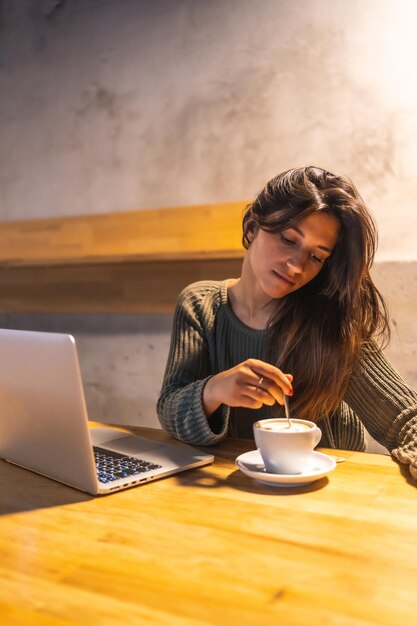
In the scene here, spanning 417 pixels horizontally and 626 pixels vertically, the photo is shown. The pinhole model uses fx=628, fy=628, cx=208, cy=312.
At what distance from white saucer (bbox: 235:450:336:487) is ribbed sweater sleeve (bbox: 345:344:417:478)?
20 centimetres

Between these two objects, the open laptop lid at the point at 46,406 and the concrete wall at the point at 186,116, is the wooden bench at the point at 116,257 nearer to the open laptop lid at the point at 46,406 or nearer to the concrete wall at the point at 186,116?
the concrete wall at the point at 186,116

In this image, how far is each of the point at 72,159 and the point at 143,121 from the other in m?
0.40

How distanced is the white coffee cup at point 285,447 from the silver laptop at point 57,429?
16 cm

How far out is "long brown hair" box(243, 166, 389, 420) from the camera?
52.6 inches

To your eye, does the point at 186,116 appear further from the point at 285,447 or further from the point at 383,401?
the point at 285,447

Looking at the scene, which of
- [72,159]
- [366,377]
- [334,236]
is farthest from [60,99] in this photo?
[366,377]

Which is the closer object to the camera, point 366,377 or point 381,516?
point 381,516

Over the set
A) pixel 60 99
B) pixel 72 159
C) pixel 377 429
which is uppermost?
pixel 60 99

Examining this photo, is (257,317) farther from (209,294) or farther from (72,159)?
(72,159)

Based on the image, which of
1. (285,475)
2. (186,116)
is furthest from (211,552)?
(186,116)

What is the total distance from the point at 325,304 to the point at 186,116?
1418 mm

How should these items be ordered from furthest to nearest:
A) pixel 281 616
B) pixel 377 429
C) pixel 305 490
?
pixel 377 429, pixel 305 490, pixel 281 616

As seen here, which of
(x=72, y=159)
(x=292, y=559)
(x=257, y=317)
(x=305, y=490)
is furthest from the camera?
(x=72, y=159)

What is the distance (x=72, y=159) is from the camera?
2.85 m
